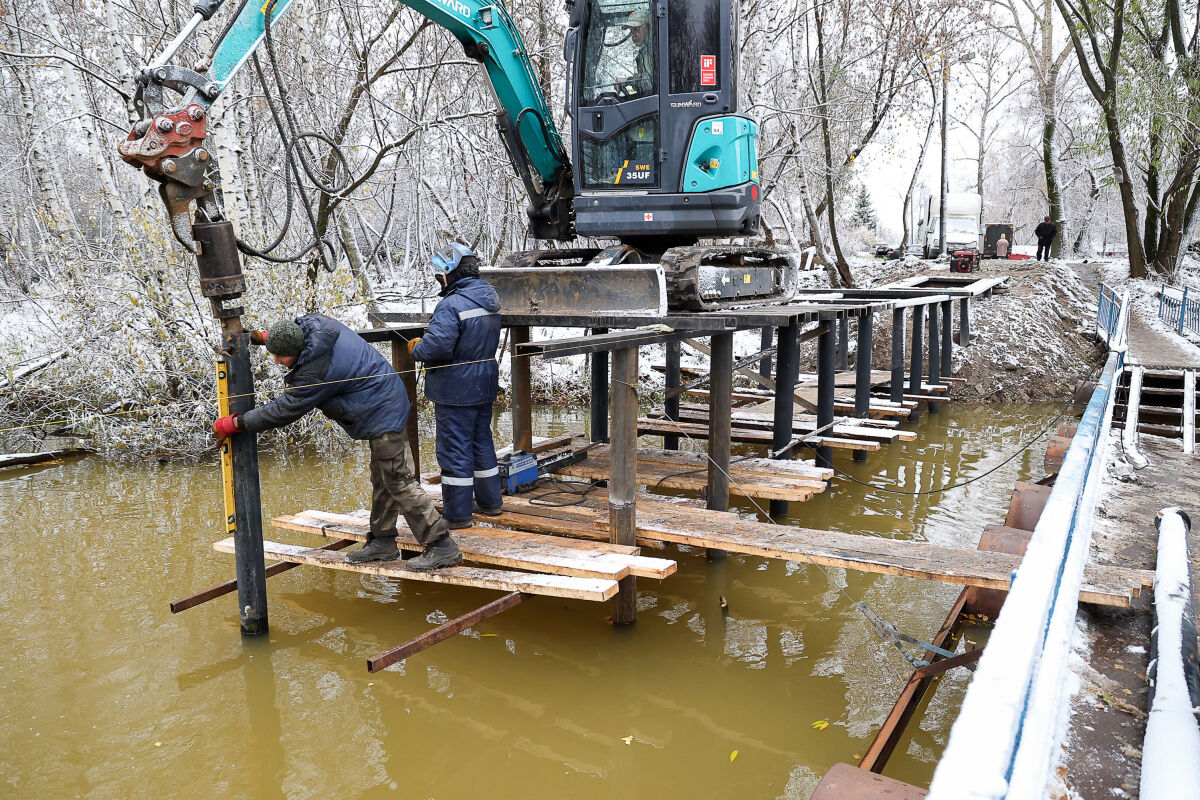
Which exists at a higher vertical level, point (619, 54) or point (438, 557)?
point (619, 54)

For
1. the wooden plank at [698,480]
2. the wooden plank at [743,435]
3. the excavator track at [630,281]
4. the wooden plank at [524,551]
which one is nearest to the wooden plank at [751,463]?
the wooden plank at [698,480]

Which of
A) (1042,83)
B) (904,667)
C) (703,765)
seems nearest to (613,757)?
(703,765)

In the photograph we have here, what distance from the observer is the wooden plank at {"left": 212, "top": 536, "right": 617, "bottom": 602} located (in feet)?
15.7

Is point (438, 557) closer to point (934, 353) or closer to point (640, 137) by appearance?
point (640, 137)

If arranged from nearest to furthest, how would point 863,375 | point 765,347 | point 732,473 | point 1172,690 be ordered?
point 1172,690, point 732,473, point 863,375, point 765,347

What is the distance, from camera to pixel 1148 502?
17.8 feet

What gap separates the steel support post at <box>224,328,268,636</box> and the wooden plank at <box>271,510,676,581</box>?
77 cm

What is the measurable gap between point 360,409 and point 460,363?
2.54 feet

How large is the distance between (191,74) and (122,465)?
24.1 feet

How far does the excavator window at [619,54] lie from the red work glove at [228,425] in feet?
13.8

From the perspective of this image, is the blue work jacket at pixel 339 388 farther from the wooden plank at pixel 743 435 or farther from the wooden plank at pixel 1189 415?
the wooden plank at pixel 1189 415

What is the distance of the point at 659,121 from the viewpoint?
279 inches

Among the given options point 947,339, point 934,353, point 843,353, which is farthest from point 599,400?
point 947,339

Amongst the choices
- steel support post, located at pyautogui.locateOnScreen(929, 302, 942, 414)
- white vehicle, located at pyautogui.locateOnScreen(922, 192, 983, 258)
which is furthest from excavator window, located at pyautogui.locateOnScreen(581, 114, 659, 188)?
white vehicle, located at pyautogui.locateOnScreen(922, 192, 983, 258)
